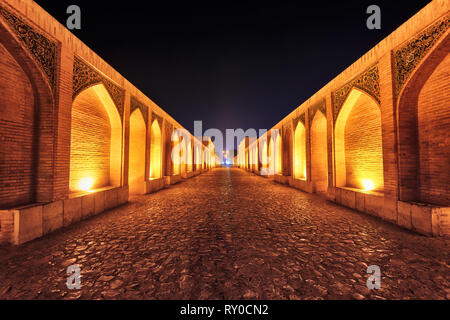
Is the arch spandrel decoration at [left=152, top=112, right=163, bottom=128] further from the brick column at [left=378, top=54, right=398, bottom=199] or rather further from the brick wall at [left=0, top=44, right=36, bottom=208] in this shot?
the brick column at [left=378, top=54, right=398, bottom=199]

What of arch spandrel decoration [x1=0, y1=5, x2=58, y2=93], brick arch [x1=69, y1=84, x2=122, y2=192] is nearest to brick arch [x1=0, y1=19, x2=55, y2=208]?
arch spandrel decoration [x1=0, y1=5, x2=58, y2=93]

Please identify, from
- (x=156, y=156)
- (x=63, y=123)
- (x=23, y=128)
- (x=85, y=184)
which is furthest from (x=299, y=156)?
(x=23, y=128)

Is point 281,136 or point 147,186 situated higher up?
point 281,136

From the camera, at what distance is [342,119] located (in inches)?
245

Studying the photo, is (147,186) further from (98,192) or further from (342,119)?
(342,119)

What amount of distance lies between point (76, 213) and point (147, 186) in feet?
12.3

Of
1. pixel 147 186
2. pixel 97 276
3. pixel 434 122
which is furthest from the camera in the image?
pixel 147 186

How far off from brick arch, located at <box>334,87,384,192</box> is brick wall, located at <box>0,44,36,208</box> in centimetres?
789

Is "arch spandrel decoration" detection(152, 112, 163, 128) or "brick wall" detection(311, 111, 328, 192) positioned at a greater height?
"arch spandrel decoration" detection(152, 112, 163, 128)

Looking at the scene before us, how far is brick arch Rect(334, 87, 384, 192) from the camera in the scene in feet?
17.2

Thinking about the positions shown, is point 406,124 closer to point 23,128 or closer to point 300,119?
point 300,119

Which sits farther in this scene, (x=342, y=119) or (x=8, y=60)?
(x=342, y=119)
